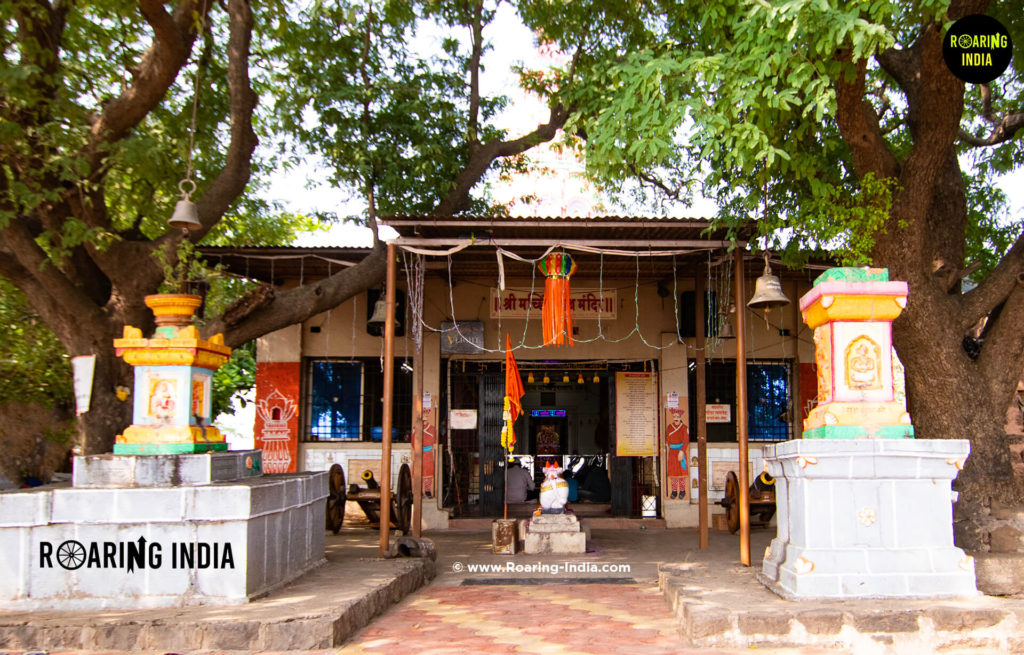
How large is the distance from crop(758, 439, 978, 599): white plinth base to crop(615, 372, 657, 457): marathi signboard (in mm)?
7198

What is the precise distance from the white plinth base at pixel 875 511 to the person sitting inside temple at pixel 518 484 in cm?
779

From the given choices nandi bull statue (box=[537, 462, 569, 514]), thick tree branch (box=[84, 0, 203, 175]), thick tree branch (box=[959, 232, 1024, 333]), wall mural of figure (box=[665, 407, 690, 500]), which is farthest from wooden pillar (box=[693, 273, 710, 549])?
thick tree branch (box=[84, 0, 203, 175])

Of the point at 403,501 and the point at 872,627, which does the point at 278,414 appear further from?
the point at 872,627

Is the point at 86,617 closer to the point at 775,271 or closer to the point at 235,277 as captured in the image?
the point at 235,277

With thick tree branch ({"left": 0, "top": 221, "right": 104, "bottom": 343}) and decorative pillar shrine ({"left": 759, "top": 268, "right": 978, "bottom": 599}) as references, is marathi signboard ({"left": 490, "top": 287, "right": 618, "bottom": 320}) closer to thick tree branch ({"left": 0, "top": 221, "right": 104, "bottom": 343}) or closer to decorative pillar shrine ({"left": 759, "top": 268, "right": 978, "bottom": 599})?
thick tree branch ({"left": 0, "top": 221, "right": 104, "bottom": 343})

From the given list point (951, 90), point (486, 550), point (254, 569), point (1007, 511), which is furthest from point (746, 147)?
point (486, 550)

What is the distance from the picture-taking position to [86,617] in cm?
578

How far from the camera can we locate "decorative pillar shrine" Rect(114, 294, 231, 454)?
6762 mm

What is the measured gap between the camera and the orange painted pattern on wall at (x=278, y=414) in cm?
1292

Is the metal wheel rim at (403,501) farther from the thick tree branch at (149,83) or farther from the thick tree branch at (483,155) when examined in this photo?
the thick tree branch at (149,83)

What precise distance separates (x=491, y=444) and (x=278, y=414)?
11.4 ft

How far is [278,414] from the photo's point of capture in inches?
512

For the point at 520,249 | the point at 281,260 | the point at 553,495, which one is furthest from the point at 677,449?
the point at 281,260

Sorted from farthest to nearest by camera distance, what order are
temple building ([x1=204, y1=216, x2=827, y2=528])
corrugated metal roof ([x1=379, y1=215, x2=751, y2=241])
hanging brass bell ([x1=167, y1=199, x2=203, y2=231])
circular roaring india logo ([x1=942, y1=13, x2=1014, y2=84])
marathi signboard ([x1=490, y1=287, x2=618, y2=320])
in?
marathi signboard ([x1=490, y1=287, x2=618, y2=320])
temple building ([x1=204, y1=216, x2=827, y2=528])
corrugated metal roof ([x1=379, y1=215, x2=751, y2=241])
hanging brass bell ([x1=167, y1=199, x2=203, y2=231])
circular roaring india logo ([x1=942, y1=13, x2=1014, y2=84])
